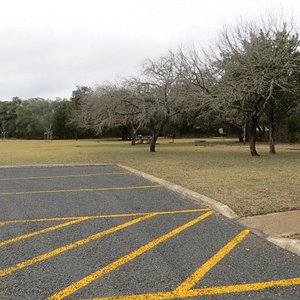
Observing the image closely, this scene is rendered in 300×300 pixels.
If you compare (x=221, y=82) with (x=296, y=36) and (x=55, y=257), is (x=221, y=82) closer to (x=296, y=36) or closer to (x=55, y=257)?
(x=296, y=36)

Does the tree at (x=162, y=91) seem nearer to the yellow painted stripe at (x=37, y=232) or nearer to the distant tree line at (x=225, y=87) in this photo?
the distant tree line at (x=225, y=87)

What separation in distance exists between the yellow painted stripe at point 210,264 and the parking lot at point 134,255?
10 mm

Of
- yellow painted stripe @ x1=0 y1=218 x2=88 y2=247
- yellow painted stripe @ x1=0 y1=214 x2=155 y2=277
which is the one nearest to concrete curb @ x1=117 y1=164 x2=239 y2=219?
yellow painted stripe @ x1=0 y1=214 x2=155 y2=277

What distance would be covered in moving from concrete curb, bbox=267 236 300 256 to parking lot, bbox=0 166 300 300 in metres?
0.10

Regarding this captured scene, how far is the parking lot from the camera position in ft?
9.53

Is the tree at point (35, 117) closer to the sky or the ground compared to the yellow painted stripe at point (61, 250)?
closer to the sky

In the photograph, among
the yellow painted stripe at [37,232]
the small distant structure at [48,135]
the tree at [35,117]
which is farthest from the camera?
the tree at [35,117]

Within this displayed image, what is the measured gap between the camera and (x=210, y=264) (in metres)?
3.43

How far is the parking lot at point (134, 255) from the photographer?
2.91m

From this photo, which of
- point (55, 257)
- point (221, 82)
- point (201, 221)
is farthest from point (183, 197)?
point (221, 82)

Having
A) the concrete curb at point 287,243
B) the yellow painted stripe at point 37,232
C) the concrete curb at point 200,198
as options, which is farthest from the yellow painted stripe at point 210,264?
the yellow painted stripe at point 37,232

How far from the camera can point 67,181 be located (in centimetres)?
930

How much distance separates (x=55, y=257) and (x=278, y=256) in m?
2.54

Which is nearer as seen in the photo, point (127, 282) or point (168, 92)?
point (127, 282)
